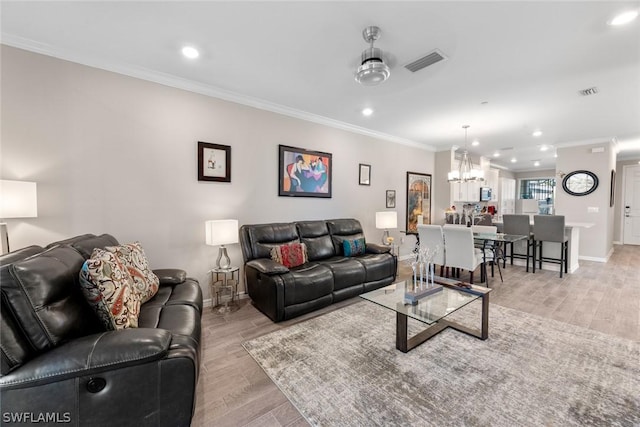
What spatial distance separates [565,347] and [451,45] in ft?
9.31

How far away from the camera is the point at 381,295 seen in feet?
8.40

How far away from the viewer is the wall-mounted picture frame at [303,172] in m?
3.98

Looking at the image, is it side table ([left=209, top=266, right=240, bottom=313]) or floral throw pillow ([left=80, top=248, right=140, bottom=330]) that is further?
side table ([left=209, top=266, right=240, bottom=313])

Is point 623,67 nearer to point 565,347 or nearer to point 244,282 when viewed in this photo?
point 565,347

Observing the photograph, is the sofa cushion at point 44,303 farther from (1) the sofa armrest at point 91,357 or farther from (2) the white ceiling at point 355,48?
(2) the white ceiling at point 355,48

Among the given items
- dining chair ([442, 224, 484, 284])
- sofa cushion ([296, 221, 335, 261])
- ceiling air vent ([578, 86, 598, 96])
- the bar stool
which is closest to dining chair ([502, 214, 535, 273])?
the bar stool

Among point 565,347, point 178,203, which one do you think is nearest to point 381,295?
point 565,347

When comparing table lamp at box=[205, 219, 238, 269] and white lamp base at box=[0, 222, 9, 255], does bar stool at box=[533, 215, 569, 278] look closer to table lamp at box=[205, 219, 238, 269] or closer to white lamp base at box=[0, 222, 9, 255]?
table lamp at box=[205, 219, 238, 269]

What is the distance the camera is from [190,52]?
2512mm

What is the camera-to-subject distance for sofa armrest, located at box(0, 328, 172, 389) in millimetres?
1130

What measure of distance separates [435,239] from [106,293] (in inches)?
157

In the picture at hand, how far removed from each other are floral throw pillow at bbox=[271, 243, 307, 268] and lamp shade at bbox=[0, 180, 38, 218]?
2175 mm

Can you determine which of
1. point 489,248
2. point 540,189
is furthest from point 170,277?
point 540,189

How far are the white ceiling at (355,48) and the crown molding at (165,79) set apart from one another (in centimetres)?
Result: 1
